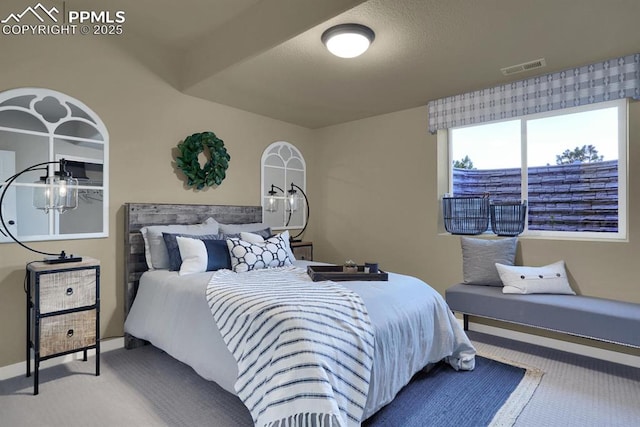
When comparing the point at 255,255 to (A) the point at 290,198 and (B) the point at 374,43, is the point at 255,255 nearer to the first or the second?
(A) the point at 290,198

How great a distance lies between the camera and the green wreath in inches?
135

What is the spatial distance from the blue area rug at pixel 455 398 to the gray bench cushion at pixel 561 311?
1.40ft

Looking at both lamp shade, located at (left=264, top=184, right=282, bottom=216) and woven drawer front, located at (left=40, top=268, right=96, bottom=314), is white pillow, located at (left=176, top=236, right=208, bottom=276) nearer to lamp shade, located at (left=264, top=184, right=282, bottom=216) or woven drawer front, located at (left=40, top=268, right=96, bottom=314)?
woven drawer front, located at (left=40, top=268, right=96, bottom=314)

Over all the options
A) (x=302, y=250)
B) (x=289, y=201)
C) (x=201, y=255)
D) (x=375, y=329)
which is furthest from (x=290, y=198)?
(x=375, y=329)

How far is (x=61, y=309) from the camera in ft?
7.73

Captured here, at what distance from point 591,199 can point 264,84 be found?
313 cm

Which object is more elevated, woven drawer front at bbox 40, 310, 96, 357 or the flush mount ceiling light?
the flush mount ceiling light

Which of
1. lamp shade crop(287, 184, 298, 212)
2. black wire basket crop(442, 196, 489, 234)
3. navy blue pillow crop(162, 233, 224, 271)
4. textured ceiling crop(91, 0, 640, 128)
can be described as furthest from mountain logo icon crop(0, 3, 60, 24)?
black wire basket crop(442, 196, 489, 234)

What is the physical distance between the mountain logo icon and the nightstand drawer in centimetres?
190

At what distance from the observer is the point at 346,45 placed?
2.33 meters

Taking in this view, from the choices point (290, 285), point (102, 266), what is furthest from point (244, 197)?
point (290, 285)

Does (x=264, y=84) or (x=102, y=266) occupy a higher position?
(x=264, y=84)

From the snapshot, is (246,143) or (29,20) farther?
(246,143)

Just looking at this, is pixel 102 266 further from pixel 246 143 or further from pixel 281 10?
pixel 281 10
